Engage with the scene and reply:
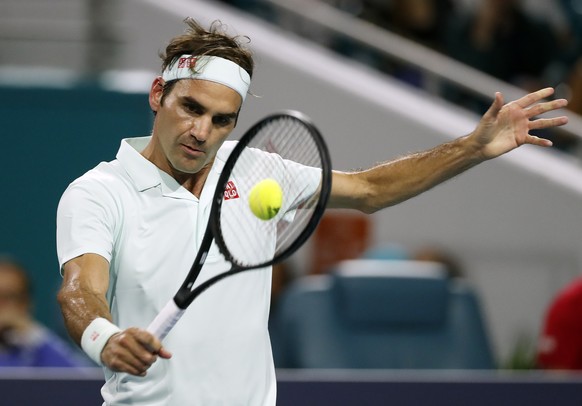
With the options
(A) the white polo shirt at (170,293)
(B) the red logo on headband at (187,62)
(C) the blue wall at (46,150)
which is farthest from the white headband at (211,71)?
(C) the blue wall at (46,150)

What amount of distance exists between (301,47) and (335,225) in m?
1.30

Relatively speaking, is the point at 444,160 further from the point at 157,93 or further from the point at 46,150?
the point at 46,150

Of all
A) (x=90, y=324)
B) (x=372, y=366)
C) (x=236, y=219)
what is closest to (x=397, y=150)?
(x=372, y=366)

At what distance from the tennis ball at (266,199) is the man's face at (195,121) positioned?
15cm

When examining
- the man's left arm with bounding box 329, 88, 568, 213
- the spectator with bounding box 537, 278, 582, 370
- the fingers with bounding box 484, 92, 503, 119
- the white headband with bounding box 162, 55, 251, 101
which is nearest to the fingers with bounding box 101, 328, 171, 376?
the white headband with bounding box 162, 55, 251, 101

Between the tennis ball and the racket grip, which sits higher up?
the tennis ball

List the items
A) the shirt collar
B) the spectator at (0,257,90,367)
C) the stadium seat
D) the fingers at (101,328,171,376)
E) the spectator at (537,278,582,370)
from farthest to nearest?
the stadium seat < the spectator at (537,278,582,370) < the spectator at (0,257,90,367) < the shirt collar < the fingers at (101,328,171,376)

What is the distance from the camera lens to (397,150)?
24.9 feet

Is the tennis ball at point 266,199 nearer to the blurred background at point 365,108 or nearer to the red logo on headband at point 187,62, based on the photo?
the red logo on headband at point 187,62

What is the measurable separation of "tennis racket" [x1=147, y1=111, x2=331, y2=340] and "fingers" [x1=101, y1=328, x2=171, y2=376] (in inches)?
7.7

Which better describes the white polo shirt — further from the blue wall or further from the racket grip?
the blue wall

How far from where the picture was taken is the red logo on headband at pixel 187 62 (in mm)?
3066

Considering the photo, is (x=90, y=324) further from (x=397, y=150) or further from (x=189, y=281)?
(x=397, y=150)

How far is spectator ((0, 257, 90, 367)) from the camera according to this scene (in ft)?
16.8
